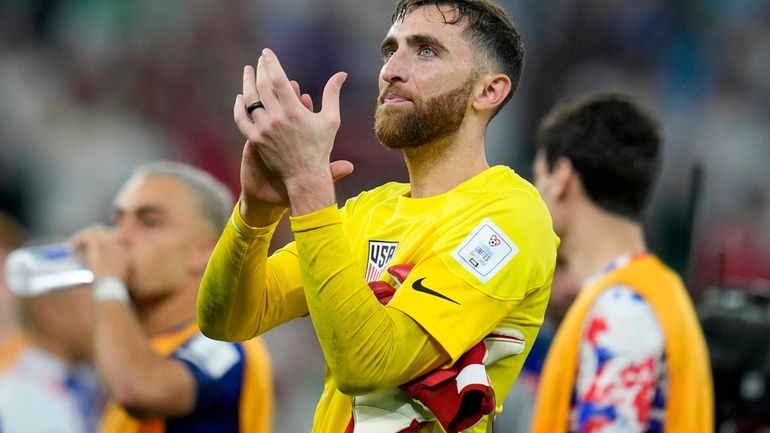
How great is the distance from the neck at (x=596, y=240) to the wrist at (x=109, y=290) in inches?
65.0

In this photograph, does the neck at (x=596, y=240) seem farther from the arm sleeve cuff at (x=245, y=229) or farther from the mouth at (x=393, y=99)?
the arm sleeve cuff at (x=245, y=229)

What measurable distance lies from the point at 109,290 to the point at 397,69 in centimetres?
197

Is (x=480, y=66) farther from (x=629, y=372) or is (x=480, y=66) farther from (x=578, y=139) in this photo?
A: (x=578, y=139)

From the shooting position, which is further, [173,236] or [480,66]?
[173,236]

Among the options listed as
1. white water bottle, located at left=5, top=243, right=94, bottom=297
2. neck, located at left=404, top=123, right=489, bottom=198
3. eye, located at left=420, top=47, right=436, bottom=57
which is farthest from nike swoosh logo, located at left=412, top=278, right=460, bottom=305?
white water bottle, located at left=5, top=243, right=94, bottom=297

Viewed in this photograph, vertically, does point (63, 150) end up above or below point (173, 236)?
below

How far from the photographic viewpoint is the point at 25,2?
29.9 ft

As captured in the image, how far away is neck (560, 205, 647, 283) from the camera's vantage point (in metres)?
4.46

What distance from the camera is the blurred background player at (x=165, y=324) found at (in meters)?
4.22

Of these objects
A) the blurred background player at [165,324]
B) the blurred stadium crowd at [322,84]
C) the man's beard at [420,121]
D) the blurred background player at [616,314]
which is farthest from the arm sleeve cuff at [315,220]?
the blurred stadium crowd at [322,84]

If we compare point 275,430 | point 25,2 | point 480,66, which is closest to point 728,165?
point 275,430

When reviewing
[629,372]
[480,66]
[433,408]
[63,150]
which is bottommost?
[63,150]

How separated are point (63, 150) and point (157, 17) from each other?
130 cm

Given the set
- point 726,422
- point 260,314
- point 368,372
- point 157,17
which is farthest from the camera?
point 157,17
